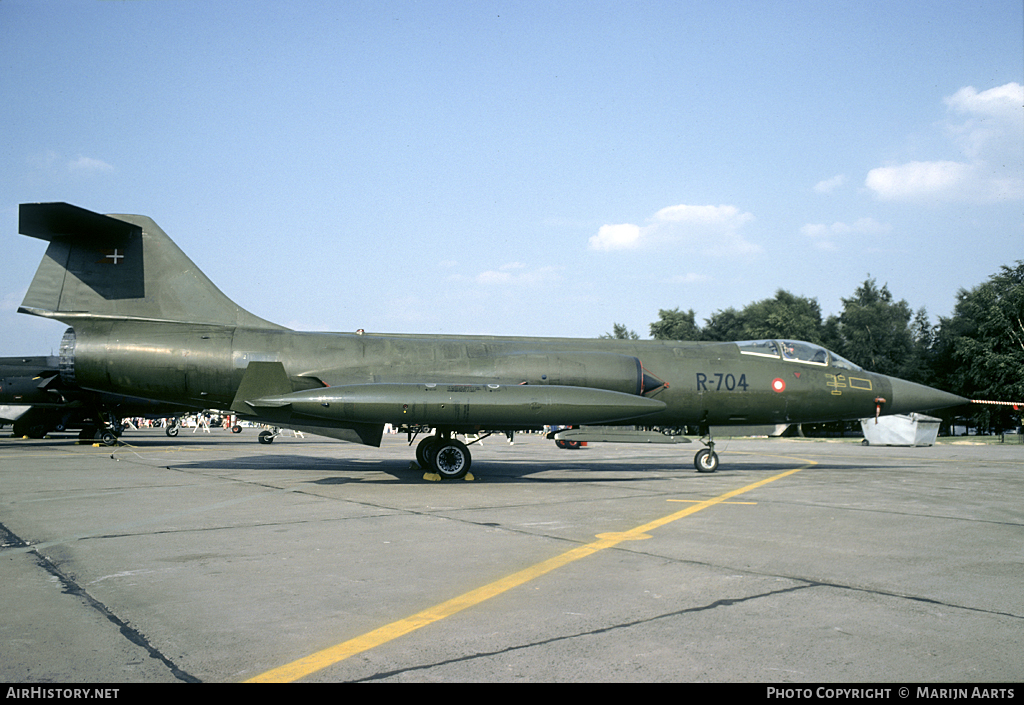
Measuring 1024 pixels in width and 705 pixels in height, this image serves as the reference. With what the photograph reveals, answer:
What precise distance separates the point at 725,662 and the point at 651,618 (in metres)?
0.83

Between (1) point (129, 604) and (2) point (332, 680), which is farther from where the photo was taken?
(1) point (129, 604)

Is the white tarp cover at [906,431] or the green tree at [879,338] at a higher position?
the green tree at [879,338]

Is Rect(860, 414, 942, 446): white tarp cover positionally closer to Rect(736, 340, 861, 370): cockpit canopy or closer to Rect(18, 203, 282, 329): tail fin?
Rect(736, 340, 861, 370): cockpit canopy

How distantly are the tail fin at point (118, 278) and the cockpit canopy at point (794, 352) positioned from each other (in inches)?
440

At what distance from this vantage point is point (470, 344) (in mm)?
14219

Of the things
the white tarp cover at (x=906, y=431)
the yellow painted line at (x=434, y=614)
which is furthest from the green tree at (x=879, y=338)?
the yellow painted line at (x=434, y=614)

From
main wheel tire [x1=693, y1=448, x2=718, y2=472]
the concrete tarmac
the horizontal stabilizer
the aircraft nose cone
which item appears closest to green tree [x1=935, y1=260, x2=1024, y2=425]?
the aircraft nose cone

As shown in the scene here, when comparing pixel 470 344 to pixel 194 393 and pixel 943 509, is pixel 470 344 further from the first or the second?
pixel 943 509

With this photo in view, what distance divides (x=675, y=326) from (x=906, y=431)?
49946mm

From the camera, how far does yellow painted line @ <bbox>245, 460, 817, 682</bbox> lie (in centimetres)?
348

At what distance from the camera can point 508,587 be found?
5.15 metres

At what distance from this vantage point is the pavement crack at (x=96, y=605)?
138 inches

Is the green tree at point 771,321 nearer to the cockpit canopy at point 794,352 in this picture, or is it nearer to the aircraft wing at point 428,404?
the cockpit canopy at point 794,352
